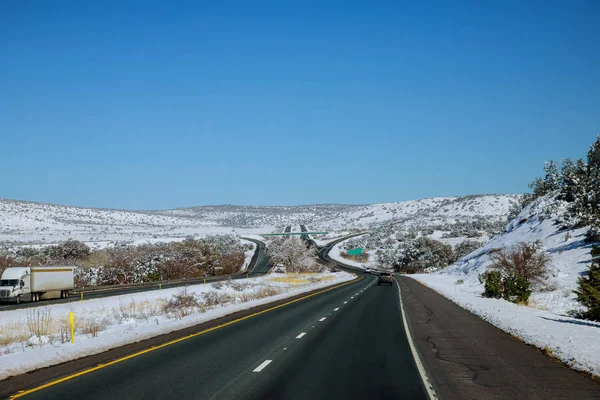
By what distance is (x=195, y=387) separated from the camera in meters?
9.78

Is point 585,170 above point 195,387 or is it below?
above

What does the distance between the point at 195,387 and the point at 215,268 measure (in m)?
75.7

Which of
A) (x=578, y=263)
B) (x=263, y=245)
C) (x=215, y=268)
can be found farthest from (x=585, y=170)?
(x=263, y=245)

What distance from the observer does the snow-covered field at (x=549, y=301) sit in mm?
14509

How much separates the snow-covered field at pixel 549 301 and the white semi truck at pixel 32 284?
1142 inches

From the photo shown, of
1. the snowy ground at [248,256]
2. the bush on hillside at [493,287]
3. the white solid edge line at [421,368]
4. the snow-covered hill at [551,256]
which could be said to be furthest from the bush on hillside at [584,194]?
the snowy ground at [248,256]

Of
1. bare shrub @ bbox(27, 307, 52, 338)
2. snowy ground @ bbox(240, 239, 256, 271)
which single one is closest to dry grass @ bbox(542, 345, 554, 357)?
bare shrub @ bbox(27, 307, 52, 338)

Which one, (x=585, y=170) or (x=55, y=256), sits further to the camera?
(x=55, y=256)

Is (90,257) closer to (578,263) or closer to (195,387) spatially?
(578,263)

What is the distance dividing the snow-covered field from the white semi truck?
29001mm

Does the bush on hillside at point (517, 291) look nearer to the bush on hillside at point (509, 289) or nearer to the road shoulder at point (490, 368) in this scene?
the bush on hillside at point (509, 289)

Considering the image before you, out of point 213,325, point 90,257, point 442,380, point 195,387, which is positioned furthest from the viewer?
point 90,257

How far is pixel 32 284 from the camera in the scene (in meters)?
41.0

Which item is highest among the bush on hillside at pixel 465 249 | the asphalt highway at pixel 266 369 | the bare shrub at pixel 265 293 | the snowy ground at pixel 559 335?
the bush on hillside at pixel 465 249
